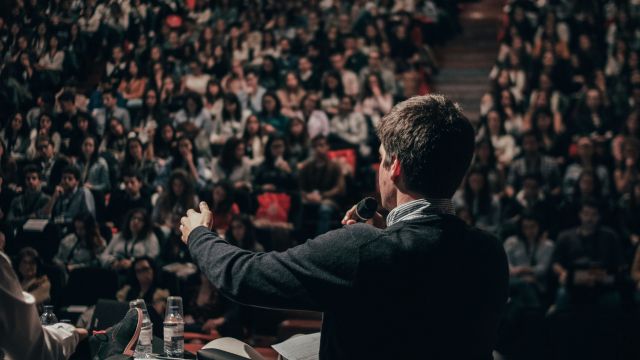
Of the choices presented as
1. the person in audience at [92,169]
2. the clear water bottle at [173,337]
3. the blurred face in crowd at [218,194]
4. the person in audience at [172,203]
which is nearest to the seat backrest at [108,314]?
the clear water bottle at [173,337]

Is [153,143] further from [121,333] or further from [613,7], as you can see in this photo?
[613,7]

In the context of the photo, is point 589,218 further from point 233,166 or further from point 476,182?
point 233,166

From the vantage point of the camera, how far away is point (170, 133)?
5270 millimetres

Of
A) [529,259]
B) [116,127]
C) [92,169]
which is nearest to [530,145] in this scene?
[529,259]

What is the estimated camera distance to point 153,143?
16.7 feet

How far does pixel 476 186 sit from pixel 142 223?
2809 mm

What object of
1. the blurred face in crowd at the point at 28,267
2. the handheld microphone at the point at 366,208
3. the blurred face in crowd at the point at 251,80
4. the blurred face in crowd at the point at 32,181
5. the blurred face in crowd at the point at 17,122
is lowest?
the blurred face in crowd at the point at 28,267

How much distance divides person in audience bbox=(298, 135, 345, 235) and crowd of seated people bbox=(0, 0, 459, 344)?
1 cm

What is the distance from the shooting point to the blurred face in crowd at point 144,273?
16.2 feet

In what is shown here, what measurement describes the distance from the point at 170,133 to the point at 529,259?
2.86m

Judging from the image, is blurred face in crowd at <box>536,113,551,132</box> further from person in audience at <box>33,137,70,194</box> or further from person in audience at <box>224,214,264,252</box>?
person in audience at <box>33,137,70,194</box>

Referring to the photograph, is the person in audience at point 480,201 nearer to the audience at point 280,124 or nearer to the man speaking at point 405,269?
the audience at point 280,124

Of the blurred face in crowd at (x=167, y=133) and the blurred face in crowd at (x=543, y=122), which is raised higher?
the blurred face in crowd at (x=167, y=133)

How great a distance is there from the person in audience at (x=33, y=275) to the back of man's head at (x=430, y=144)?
3.05 meters
